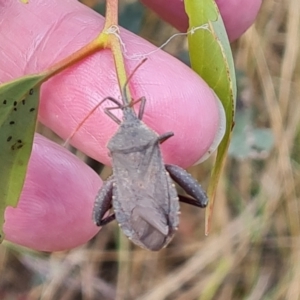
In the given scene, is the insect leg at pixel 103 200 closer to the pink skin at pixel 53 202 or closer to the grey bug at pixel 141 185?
the grey bug at pixel 141 185

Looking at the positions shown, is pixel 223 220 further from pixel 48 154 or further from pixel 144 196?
pixel 144 196

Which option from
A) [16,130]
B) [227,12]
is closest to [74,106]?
[16,130]

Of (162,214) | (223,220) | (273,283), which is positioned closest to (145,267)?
(223,220)

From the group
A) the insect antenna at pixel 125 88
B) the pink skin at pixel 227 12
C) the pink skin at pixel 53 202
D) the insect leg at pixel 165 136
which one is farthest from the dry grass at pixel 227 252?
the insect leg at pixel 165 136

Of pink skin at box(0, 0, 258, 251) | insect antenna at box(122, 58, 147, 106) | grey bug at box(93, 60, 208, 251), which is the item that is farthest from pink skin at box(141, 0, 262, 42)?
grey bug at box(93, 60, 208, 251)

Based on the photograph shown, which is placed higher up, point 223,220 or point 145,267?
point 223,220

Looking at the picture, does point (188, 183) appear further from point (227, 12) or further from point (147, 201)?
point (227, 12)

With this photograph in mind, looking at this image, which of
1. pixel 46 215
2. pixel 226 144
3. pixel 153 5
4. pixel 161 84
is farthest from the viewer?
pixel 153 5
